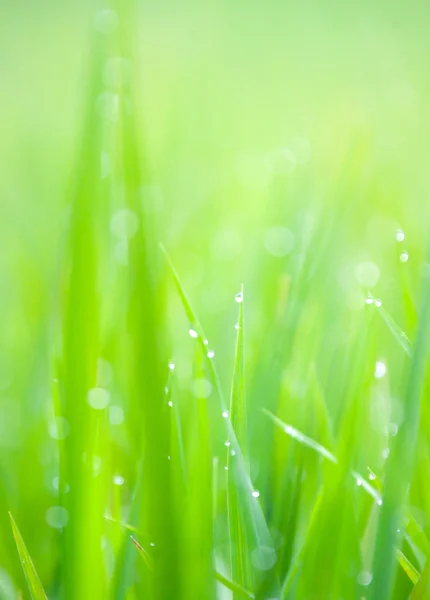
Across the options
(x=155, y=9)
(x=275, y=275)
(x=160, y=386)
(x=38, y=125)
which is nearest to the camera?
(x=160, y=386)

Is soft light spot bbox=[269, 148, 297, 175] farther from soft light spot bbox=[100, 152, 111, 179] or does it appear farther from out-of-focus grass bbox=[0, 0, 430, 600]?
soft light spot bbox=[100, 152, 111, 179]

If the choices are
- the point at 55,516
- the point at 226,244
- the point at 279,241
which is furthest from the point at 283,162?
the point at 55,516

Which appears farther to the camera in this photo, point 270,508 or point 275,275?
point 275,275

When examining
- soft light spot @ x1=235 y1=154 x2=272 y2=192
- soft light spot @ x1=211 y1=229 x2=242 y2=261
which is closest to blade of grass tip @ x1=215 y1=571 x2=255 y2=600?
soft light spot @ x1=211 y1=229 x2=242 y2=261

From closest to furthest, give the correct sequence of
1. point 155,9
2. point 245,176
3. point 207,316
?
1. point 207,316
2. point 245,176
3. point 155,9

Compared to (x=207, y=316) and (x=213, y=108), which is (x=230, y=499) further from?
(x=213, y=108)

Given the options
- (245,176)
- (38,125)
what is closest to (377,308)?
(245,176)

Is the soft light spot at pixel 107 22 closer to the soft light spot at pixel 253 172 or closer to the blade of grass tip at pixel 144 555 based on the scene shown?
the blade of grass tip at pixel 144 555
